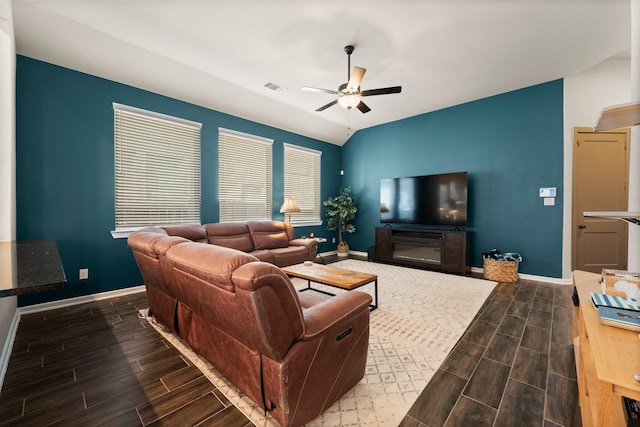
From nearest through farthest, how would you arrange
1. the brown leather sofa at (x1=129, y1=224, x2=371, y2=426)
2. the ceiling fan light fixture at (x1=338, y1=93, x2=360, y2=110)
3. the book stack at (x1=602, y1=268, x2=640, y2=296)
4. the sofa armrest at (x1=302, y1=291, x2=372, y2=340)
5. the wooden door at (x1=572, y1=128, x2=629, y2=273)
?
the brown leather sofa at (x1=129, y1=224, x2=371, y2=426), the sofa armrest at (x1=302, y1=291, x2=372, y2=340), the book stack at (x1=602, y1=268, x2=640, y2=296), the ceiling fan light fixture at (x1=338, y1=93, x2=360, y2=110), the wooden door at (x1=572, y1=128, x2=629, y2=273)

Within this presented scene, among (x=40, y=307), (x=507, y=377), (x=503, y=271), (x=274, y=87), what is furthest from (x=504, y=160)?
(x=40, y=307)

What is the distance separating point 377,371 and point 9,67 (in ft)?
13.9

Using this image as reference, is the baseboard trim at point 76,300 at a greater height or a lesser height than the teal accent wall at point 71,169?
lesser

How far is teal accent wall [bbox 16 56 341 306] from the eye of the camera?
2.97 meters

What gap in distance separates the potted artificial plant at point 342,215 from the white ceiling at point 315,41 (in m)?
2.88

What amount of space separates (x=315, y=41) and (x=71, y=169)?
134 inches

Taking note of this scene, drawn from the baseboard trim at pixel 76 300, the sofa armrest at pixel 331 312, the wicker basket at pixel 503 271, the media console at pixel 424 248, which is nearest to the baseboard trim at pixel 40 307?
the baseboard trim at pixel 76 300

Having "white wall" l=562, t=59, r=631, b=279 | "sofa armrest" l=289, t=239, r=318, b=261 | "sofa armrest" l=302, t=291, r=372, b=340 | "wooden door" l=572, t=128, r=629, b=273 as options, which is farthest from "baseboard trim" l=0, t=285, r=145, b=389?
"wooden door" l=572, t=128, r=629, b=273

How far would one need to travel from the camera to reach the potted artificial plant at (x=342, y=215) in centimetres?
647

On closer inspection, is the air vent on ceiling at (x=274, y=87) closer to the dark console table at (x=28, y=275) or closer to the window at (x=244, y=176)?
the window at (x=244, y=176)

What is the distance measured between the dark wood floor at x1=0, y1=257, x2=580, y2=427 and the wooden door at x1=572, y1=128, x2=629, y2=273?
7.13ft

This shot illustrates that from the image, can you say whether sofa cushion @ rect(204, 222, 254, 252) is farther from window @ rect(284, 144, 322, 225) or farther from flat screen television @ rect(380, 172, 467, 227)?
flat screen television @ rect(380, 172, 467, 227)

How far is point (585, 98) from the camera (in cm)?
402

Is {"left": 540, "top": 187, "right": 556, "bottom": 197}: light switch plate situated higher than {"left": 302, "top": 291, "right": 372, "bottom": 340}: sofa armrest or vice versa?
{"left": 540, "top": 187, "right": 556, "bottom": 197}: light switch plate
